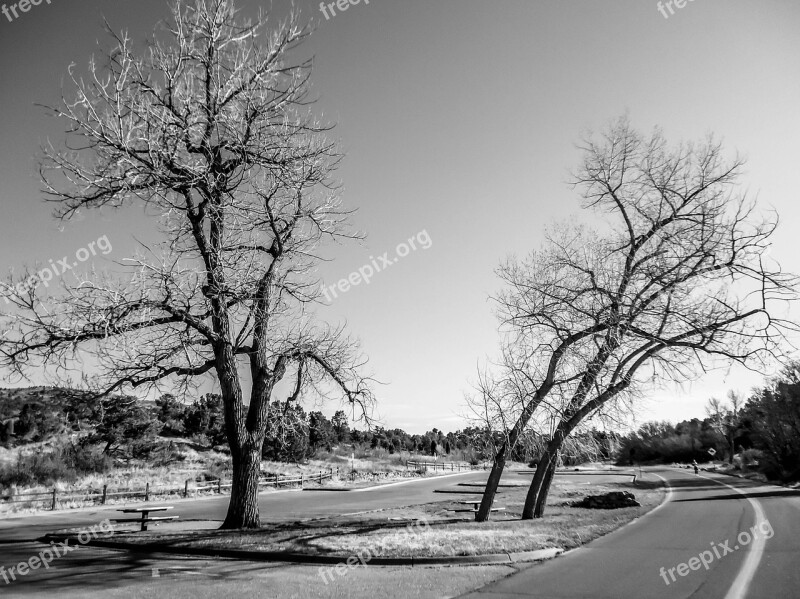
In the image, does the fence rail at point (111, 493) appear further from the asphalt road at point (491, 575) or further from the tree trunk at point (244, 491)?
the asphalt road at point (491, 575)

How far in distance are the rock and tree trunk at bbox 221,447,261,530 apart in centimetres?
1322

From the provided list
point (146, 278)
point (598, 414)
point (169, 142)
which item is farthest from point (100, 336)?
point (598, 414)

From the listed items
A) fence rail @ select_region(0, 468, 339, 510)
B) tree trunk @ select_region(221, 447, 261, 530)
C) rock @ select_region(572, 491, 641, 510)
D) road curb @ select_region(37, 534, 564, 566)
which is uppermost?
tree trunk @ select_region(221, 447, 261, 530)

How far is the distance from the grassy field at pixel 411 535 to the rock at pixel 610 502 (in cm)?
236

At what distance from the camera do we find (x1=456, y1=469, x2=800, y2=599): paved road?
7.93 metres

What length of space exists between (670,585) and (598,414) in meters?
9.34

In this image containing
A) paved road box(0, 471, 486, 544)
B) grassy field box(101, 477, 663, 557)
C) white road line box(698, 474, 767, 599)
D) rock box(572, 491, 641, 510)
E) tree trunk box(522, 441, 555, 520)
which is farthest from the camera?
rock box(572, 491, 641, 510)

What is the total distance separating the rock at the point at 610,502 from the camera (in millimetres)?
20828

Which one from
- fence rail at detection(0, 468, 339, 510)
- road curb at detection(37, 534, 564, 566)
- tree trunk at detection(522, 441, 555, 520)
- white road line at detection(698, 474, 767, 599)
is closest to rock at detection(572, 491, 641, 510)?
tree trunk at detection(522, 441, 555, 520)

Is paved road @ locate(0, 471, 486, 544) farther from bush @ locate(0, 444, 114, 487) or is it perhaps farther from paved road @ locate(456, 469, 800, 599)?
bush @ locate(0, 444, 114, 487)

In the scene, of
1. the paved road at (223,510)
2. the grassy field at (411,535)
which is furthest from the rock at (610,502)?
the paved road at (223,510)

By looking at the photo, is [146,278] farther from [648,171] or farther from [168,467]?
[168,467]

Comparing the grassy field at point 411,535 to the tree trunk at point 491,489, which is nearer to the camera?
the grassy field at point 411,535

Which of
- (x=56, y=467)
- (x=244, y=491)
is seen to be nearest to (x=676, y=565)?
(x=244, y=491)
